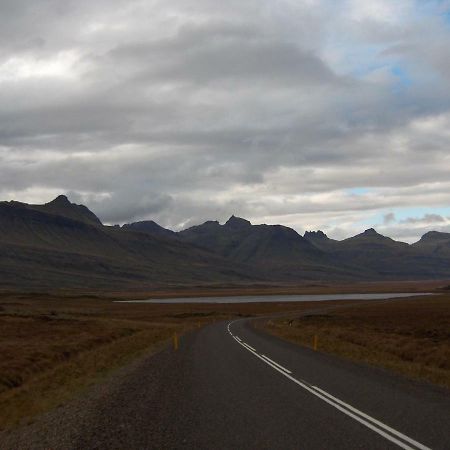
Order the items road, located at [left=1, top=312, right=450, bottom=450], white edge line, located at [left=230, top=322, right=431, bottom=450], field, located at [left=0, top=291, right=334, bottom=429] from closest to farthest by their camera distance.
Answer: white edge line, located at [left=230, top=322, right=431, bottom=450] → road, located at [left=1, top=312, right=450, bottom=450] → field, located at [left=0, top=291, right=334, bottom=429]

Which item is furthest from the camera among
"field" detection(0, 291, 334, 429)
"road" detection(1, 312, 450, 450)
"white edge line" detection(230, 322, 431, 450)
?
"field" detection(0, 291, 334, 429)

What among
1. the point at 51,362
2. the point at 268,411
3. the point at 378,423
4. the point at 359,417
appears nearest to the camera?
the point at 378,423

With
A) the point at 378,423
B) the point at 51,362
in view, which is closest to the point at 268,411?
the point at 378,423

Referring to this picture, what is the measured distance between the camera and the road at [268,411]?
35.2 ft

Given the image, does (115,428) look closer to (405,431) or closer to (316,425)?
(316,425)

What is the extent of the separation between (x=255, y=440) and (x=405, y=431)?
2.87 meters

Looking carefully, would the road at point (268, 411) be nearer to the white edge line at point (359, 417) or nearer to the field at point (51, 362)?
the white edge line at point (359, 417)

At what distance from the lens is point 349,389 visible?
1683cm

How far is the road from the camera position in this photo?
1073 cm

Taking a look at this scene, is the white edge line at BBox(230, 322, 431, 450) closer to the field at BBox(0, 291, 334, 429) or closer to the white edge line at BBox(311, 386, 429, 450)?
the white edge line at BBox(311, 386, 429, 450)

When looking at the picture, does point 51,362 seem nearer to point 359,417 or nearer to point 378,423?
point 359,417

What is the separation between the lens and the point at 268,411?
1353 centimetres

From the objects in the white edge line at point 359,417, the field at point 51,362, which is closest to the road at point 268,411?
the white edge line at point 359,417

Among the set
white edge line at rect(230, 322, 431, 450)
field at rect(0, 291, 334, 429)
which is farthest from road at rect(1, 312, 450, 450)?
field at rect(0, 291, 334, 429)
